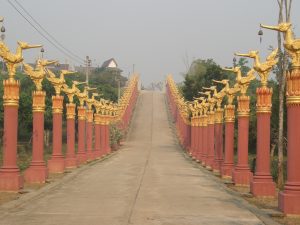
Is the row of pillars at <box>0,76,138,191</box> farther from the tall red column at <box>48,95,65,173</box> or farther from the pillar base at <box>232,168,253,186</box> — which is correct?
the pillar base at <box>232,168,253,186</box>

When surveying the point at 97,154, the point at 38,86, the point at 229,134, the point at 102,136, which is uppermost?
the point at 38,86

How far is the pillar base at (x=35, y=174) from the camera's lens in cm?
2116

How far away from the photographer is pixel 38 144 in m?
21.9

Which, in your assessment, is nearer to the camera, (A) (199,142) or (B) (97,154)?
(A) (199,142)

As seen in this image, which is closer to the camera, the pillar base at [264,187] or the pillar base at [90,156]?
the pillar base at [264,187]

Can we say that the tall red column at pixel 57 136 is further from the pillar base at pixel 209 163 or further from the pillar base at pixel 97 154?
the pillar base at pixel 97 154

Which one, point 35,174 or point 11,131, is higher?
point 11,131

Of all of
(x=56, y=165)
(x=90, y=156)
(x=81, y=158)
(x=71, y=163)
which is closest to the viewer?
(x=56, y=165)

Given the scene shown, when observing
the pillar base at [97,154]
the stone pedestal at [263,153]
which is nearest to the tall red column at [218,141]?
the stone pedestal at [263,153]

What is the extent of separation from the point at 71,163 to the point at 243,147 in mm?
11882

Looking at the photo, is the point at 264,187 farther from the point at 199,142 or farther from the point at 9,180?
the point at 199,142

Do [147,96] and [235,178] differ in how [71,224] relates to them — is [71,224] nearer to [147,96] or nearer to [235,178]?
[235,178]

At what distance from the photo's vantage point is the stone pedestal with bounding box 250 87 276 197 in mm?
17188

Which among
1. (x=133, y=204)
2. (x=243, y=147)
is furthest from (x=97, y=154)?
(x=133, y=204)
